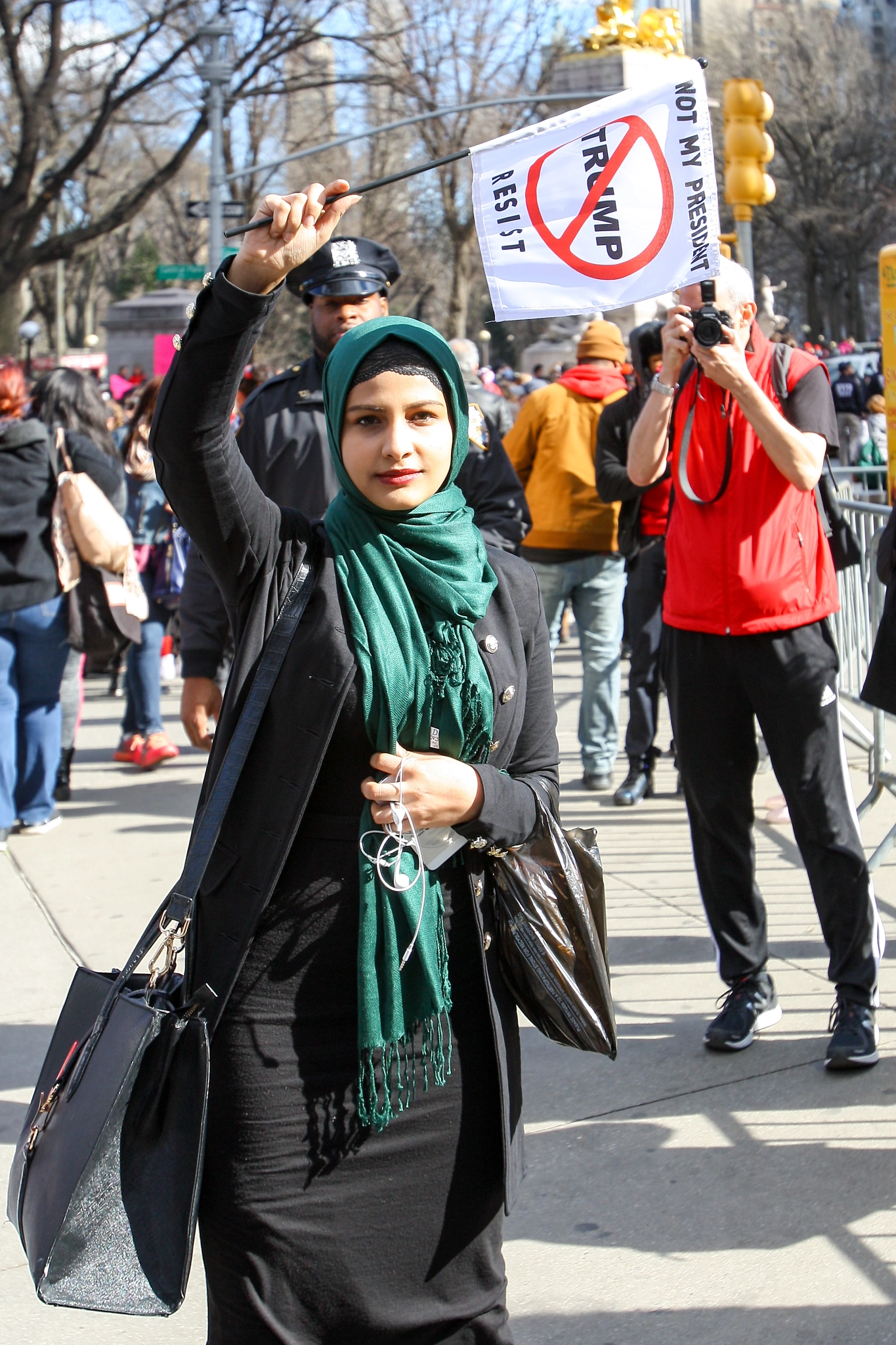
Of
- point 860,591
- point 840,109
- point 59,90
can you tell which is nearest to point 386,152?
→ point 59,90

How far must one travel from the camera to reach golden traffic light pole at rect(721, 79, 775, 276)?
33.9 feet

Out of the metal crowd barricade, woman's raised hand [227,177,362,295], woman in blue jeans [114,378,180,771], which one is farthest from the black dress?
woman in blue jeans [114,378,180,771]

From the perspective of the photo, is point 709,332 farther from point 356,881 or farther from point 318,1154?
point 318,1154

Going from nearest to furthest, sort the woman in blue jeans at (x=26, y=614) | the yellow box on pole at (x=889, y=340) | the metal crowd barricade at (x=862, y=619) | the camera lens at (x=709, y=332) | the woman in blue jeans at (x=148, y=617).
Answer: the camera lens at (x=709, y=332) → the metal crowd barricade at (x=862, y=619) → the yellow box on pole at (x=889, y=340) → the woman in blue jeans at (x=26, y=614) → the woman in blue jeans at (x=148, y=617)

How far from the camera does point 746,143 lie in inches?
415

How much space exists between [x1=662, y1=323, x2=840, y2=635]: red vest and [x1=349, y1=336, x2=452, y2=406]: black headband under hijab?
1.85m

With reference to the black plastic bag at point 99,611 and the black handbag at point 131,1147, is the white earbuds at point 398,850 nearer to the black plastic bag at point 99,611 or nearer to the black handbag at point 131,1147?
the black handbag at point 131,1147

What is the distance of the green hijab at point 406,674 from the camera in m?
2.06

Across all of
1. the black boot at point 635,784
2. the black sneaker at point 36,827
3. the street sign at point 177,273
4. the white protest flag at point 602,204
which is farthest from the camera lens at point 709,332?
the street sign at point 177,273

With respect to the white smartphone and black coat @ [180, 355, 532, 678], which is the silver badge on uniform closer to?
black coat @ [180, 355, 532, 678]

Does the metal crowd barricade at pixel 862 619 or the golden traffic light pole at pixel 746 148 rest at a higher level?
the golden traffic light pole at pixel 746 148

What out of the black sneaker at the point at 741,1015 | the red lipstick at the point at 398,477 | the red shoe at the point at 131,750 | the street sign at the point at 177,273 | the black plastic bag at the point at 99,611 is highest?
the street sign at the point at 177,273

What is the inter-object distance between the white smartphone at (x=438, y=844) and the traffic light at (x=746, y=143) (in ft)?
30.0

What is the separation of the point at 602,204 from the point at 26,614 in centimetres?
419
